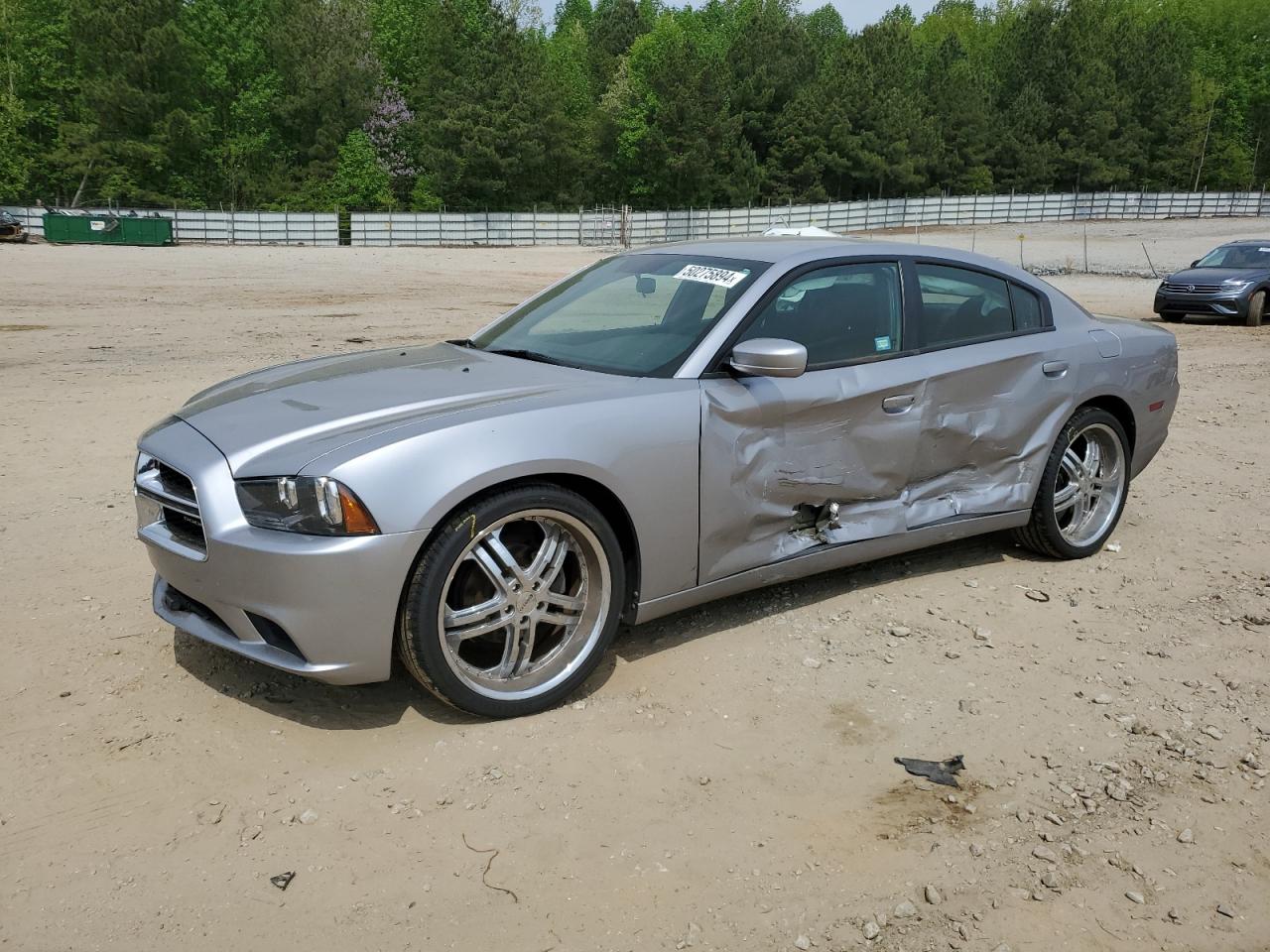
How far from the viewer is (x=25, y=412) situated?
8445 mm

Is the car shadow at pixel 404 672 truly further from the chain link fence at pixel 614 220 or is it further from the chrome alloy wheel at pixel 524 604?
the chain link fence at pixel 614 220

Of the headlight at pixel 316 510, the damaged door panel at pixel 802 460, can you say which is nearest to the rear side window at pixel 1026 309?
the damaged door panel at pixel 802 460

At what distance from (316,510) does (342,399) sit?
2.18 feet

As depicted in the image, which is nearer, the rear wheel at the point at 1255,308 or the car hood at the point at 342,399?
the car hood at the point at 342,399

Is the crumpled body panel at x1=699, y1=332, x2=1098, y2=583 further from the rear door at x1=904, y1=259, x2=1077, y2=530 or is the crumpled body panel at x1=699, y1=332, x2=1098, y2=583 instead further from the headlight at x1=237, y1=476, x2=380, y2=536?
the headlight at x1=237, y1=476, x2=380, y2=536

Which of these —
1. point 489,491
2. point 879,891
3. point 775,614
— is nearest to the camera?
point 879,891

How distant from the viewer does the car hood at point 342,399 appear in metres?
3.46

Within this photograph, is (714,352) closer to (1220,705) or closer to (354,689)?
(354,689)

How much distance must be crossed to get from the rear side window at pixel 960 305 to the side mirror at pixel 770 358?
1.04 metres

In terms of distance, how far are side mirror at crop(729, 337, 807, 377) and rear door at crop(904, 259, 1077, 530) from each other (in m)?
0.93

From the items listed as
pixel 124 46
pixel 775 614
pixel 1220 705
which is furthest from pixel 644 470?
pixel 124 46

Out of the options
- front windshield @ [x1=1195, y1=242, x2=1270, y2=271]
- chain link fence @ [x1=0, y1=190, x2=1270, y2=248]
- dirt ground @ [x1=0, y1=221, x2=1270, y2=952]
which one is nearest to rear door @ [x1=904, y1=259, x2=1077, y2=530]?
dirt ground @ [x1=0, y1=221, x2=1270, y2=952]

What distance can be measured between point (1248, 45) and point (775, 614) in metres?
130

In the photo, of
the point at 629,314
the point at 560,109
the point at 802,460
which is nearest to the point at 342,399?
the point at 629,314
